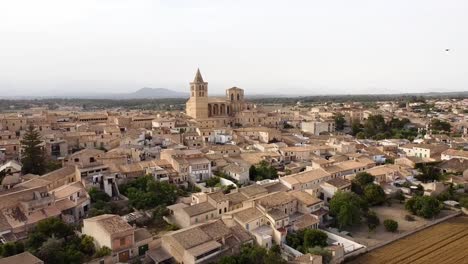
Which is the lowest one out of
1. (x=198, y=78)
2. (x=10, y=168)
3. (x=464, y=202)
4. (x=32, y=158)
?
(x=464, y=202)

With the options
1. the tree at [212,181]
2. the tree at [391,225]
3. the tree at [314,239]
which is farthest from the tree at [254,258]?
the tree at [212,181]

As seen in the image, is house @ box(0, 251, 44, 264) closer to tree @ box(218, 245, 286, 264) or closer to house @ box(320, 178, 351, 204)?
tree @ box(218, 245, 286, 264)

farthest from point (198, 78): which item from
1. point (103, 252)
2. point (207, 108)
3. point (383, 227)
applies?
point (103, 252)

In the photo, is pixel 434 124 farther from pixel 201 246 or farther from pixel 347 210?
pixel 201 246

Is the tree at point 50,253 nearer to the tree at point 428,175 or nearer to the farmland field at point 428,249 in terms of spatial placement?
the farmland field at point 428,249

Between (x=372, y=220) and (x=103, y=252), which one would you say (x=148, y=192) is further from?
(x=372, y=220)

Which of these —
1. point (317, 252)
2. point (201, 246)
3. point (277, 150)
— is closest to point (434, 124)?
point (277, 150)
